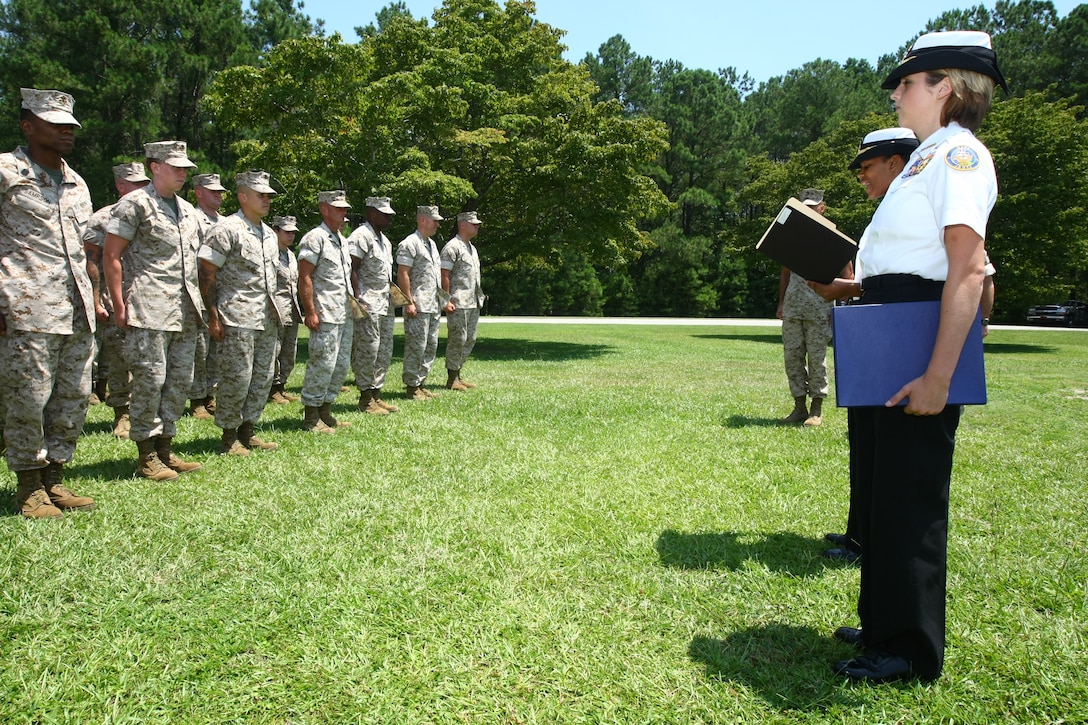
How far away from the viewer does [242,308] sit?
5707mm

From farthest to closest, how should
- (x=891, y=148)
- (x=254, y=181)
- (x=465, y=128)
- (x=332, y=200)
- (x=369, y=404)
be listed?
(x=465, y=128) < (x=369, y=404) < (x=332, y=200) < (x=254, y=181) < (x=891, y=148)

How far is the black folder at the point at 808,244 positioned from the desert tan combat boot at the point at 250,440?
459 centimetres

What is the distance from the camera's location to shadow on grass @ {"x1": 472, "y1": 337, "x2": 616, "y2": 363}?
52.7 feet

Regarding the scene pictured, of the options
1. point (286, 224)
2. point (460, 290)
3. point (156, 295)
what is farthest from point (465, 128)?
point (156, 295)

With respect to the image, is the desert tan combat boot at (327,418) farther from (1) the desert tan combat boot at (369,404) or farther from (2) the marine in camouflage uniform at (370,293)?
(1) the desert tan combat boot at (369,404)

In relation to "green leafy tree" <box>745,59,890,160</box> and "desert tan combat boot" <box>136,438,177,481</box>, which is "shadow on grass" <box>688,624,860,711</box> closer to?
"desert tan combat boot" <box>136,438,177,481</box>

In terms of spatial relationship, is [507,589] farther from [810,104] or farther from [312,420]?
[810,104]

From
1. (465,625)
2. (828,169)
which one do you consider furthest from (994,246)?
(465,625)

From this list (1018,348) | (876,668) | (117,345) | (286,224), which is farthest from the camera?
(1018,348)

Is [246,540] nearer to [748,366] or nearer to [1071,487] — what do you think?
[1071,487]

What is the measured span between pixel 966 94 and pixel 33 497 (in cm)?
525

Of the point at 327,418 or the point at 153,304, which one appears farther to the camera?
the point at 327,418

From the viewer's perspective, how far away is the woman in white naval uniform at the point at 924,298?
2.37 meters

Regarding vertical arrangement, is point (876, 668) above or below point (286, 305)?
below
